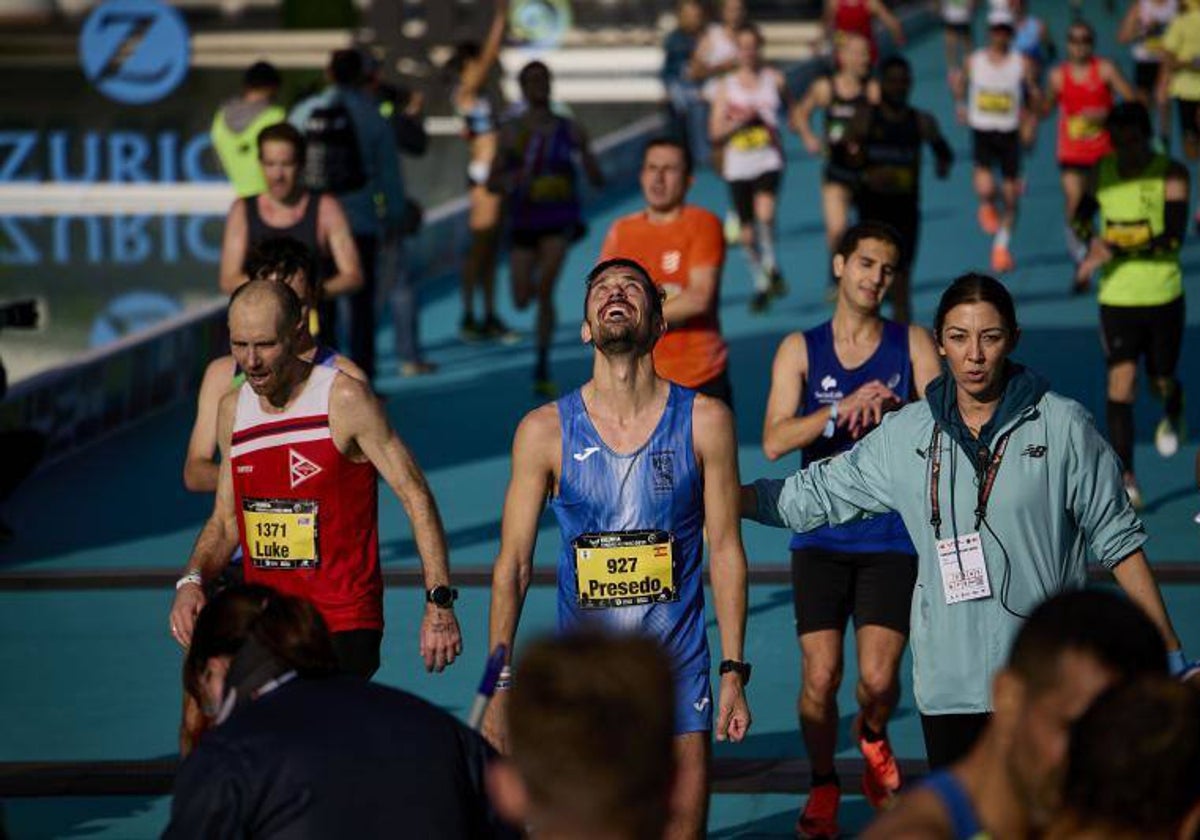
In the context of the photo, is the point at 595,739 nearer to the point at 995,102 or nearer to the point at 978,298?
the point at 978,298

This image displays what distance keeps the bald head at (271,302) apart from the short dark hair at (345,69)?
26.1 ft

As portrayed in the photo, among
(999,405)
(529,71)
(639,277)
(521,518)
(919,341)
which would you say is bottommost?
(521,518)

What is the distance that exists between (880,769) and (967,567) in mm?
1710

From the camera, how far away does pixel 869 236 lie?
25.4 feet

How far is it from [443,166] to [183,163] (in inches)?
157

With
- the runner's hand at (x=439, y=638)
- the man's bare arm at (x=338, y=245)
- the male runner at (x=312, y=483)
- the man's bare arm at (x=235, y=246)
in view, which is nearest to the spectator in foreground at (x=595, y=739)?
the runner's hand at (x=439, y=638)

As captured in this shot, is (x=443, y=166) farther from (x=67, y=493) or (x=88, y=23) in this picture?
(x=67, y=493)

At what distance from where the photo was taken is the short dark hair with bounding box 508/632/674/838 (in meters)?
3.07

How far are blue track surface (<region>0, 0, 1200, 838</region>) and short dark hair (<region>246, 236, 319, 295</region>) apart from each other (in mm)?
1821

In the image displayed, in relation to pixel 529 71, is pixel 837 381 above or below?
below

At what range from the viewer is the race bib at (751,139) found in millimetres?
18891

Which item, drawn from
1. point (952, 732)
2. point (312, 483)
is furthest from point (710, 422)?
point (312, 483)

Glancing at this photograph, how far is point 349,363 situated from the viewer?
7254 mm

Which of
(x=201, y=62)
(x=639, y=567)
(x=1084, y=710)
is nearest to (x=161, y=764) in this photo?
(x=639, y=567)
